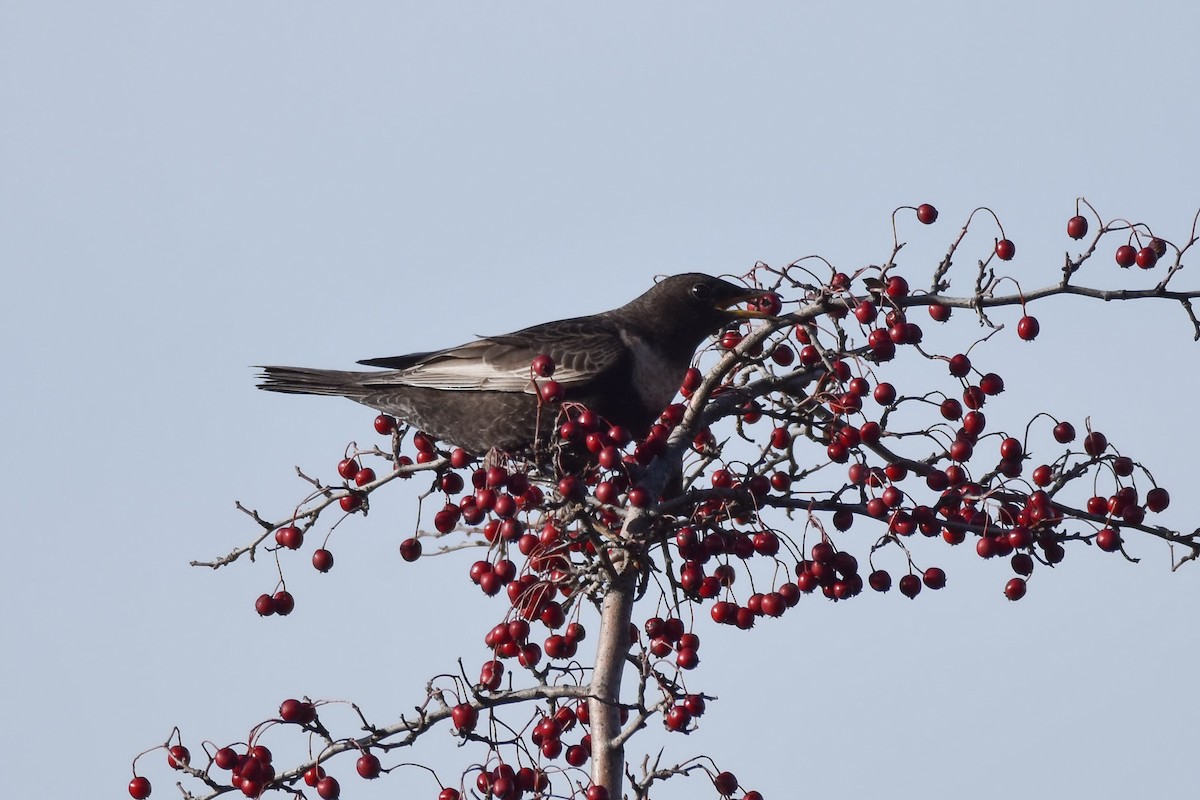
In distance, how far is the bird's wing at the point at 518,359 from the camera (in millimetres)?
6867

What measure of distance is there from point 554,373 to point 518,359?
→ 0.51m

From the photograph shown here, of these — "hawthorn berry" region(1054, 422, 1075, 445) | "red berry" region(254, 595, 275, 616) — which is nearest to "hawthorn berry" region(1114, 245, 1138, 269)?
"hawthorn berry" region(1054, 422, 1075, 445)

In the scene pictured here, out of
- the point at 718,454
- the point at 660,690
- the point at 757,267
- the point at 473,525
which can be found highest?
the point at 757,267

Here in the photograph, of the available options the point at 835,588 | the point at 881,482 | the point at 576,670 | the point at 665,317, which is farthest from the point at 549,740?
the point at 665,317

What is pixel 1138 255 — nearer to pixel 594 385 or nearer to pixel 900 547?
pixel 900 547

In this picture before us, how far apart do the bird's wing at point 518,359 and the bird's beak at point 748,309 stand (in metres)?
0.65

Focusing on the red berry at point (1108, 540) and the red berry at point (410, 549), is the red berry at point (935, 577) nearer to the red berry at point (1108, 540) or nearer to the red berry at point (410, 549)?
the red berry at point (1108, 540)

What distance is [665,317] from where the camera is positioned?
733 centimetres

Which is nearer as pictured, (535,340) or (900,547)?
(900,547)

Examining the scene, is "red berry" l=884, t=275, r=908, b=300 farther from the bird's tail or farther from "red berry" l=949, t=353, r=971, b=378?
the bird's tail

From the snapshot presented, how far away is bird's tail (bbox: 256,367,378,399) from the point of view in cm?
748

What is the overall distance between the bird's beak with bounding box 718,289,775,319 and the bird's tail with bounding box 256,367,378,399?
200 cm

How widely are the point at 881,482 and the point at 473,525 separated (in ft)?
5.36

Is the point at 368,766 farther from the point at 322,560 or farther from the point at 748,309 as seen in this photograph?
the point at 748,309
